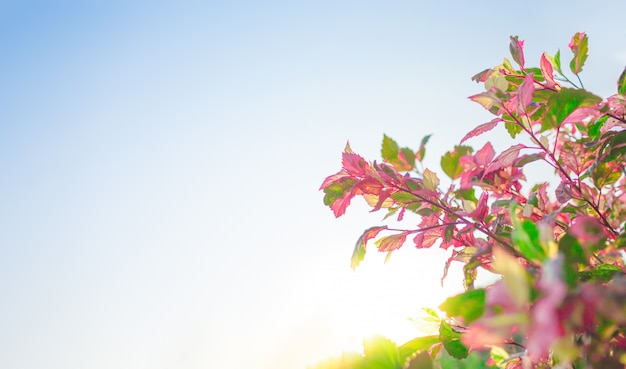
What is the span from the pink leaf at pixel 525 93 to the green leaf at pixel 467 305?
1.88 ft

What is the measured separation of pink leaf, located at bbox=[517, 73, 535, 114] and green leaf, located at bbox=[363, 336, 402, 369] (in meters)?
0.68

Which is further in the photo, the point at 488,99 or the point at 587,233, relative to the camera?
the point at 488,99

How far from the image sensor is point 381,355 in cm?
71

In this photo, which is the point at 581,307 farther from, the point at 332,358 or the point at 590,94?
the point at 590,94

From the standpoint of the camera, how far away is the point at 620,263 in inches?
44.7

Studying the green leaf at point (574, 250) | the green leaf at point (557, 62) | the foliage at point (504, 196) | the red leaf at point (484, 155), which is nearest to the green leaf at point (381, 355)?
the foliage at point (504, 196)

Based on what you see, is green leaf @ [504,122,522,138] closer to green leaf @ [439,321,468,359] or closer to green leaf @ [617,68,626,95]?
green leaf @ [617,68,626,95]

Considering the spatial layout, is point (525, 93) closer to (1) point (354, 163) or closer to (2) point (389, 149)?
(2) point (389, 149)

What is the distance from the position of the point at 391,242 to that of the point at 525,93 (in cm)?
54

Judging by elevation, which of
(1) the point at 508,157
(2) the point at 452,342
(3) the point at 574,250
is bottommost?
(2) the point at 452,342

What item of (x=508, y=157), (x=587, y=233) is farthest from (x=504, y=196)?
(x=587, y=233)

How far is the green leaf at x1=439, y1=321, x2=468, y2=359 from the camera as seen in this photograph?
106 cm

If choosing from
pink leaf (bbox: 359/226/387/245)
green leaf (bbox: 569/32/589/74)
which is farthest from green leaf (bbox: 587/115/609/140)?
pink leaf (bbox: 359/226/387/245)

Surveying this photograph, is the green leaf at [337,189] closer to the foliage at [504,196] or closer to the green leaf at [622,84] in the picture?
the foliage at [504,196]
